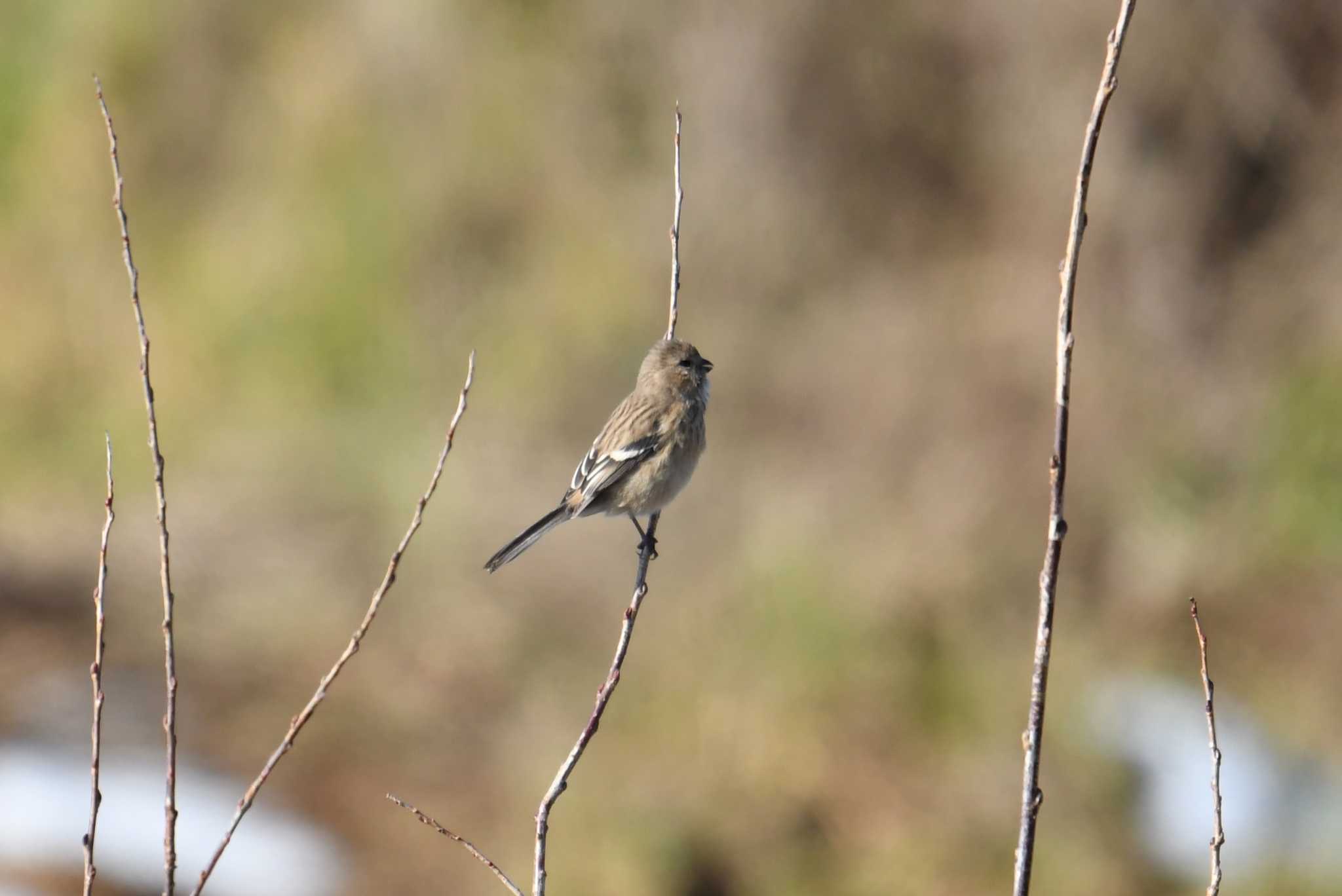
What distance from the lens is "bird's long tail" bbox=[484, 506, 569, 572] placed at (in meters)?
4.60

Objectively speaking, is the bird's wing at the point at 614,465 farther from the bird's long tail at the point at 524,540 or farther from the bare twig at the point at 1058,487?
the bare twig at the point at 1058,487

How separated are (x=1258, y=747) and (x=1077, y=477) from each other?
2142 mm

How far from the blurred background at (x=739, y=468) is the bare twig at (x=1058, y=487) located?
4865 mm

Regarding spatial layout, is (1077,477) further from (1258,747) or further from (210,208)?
(210,208)

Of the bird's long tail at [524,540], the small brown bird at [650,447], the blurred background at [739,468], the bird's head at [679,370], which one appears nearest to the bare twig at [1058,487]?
the bird's long tail at [524,540]

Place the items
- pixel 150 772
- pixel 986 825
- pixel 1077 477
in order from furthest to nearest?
pixel 1077 477 < pixel 150 772 < pixel 986 825

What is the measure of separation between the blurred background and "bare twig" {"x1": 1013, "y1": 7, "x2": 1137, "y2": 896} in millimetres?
4865

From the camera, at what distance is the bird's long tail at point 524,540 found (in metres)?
4.60

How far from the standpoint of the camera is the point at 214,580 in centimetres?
1057

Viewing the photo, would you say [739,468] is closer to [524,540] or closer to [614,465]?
[614,465]

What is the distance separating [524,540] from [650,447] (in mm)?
713

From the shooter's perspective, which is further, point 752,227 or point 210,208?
point 210,208

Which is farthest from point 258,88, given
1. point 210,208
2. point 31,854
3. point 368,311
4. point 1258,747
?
point 1258,747

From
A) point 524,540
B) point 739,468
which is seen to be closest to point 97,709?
point 524,540
